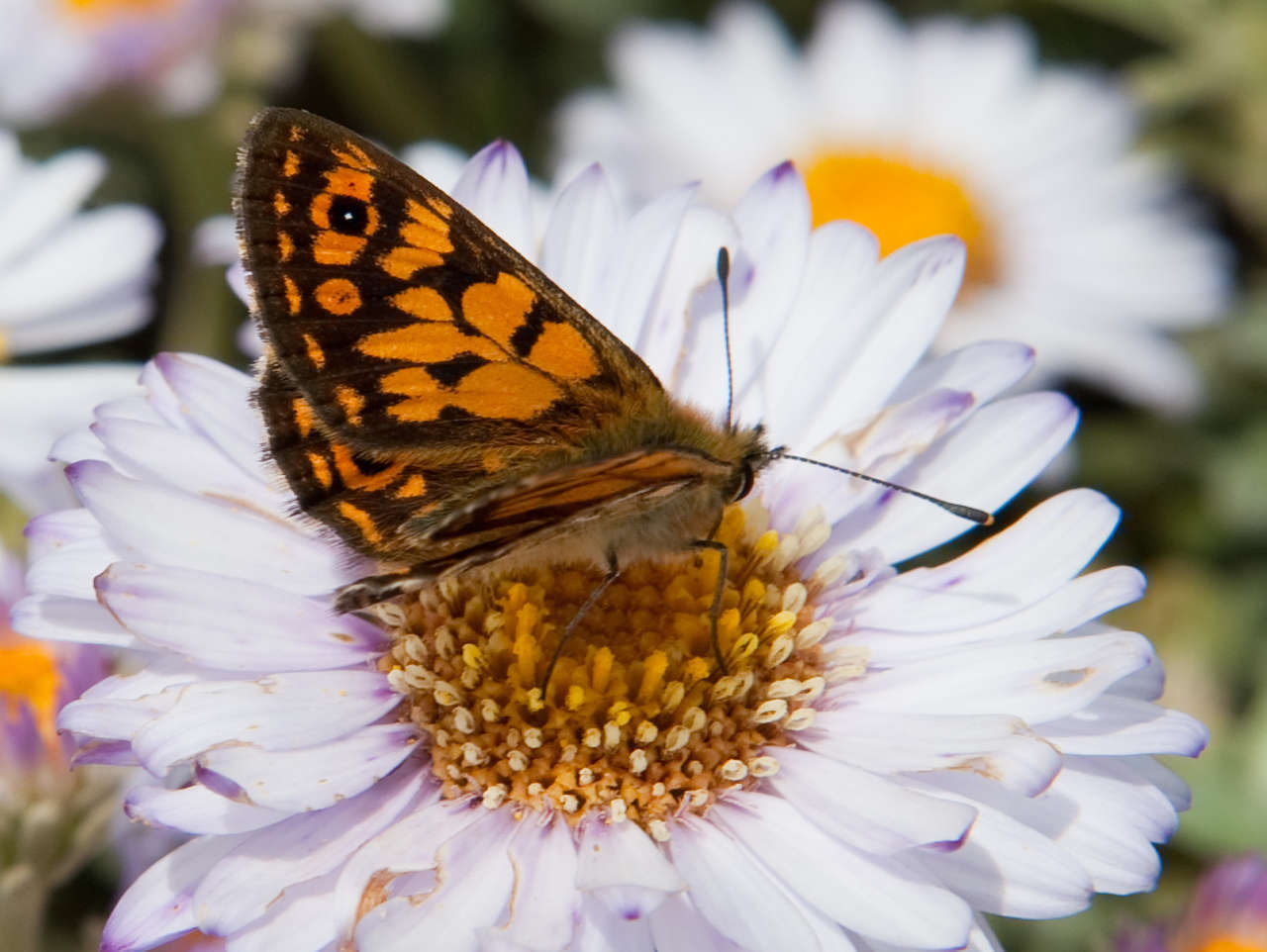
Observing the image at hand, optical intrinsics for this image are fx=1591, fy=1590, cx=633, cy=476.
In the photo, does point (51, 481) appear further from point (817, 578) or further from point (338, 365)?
point (817, 578)

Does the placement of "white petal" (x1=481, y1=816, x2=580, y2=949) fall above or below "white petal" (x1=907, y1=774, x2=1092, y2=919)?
below

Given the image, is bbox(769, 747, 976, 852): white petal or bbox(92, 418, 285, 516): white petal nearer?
bbox(769, 747, 976, 852): white petal

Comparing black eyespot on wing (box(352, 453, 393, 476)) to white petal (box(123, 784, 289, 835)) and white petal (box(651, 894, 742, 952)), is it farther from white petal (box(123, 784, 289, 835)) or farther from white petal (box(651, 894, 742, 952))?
white petal (box(651, 894, 742, 952))

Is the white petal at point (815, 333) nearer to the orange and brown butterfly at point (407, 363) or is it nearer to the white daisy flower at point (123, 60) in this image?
the orange and brown butterfly at point (407, 363)

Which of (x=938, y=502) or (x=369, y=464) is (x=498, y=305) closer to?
(x=369, y=464)

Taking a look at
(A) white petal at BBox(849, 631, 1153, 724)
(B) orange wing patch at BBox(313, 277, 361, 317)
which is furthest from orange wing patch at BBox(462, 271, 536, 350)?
(A) white petal at BBox(849, 631, 1153, 724)

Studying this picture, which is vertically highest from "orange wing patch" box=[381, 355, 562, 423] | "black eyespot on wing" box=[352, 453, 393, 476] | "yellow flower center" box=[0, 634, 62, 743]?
"orange wing patch" box=[381, 355, 562, 423]

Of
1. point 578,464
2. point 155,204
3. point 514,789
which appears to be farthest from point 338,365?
point 155,204
